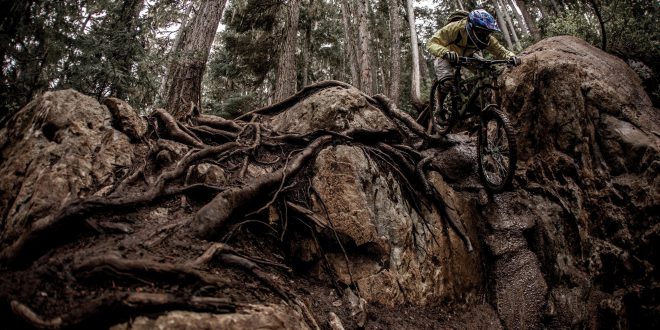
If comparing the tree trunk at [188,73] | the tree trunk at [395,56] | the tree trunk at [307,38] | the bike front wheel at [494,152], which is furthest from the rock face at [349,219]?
the tree trunk at [307,38]

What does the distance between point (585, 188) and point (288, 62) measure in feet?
28.9

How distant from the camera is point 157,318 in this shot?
6.83 feet

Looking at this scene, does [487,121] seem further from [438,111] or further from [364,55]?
[364,55]

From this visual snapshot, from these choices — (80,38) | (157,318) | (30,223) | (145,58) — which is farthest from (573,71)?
(80,38)

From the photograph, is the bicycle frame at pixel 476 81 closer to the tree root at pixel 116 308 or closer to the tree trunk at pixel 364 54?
the tree trunk at pixel 364 54

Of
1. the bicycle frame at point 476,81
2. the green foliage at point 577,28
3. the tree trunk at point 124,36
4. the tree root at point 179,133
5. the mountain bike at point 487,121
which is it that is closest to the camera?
the mountain bike at point 487,121

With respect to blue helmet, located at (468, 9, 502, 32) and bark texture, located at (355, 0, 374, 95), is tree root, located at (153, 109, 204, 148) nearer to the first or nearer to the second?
blue helmet, located at (468, 9, 502, 32)

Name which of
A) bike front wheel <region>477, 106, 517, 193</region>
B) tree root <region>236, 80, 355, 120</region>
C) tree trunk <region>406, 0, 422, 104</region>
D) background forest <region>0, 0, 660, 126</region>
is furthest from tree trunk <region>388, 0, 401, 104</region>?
bike front wheel <region>477, 106, 517, 193</region>

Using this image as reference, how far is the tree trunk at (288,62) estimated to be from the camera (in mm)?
10492

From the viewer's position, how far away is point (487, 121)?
16.3ft

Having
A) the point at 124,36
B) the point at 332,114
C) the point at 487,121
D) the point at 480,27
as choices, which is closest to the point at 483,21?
the point at 480,27

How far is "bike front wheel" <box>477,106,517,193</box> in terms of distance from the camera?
4.51 m

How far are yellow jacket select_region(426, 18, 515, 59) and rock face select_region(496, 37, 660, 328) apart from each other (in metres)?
0.72

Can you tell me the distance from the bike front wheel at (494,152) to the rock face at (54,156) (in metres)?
4.89
